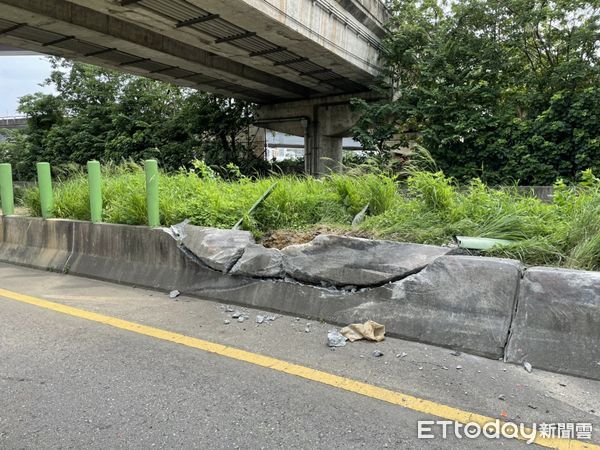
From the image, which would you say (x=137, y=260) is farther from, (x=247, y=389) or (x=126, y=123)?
(x=126, y=123)

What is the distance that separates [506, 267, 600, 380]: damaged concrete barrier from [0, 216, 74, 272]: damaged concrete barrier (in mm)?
6158

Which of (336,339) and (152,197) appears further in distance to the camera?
(152,197)

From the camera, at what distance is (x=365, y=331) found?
13.3 feet

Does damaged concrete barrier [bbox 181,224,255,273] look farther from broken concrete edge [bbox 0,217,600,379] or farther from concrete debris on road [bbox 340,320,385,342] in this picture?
concrete debris on road [bbox 340,320,385,342]

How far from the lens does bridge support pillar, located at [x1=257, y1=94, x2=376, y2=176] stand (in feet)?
64.7

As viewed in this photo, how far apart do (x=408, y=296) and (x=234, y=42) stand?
11.7 m

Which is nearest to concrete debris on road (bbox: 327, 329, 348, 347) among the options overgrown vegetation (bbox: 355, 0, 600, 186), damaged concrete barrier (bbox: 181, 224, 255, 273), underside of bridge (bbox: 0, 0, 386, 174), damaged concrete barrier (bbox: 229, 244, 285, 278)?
damaged concrete barrier (bbox: 229, 244, 285, 278)

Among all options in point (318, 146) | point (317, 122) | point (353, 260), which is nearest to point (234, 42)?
point (317, 122)

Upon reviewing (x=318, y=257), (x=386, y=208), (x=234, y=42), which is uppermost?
(x=234, y=42)

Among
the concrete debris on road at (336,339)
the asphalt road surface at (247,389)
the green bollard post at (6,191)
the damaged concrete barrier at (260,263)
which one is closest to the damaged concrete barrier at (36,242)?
the green bollard post at (6,191)

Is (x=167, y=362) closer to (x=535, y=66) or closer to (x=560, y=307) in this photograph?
(x=560, y=307)

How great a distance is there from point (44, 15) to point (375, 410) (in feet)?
41.7

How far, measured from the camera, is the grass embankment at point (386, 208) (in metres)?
4.18

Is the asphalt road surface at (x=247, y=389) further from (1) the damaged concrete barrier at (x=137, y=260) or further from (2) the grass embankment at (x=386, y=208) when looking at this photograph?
(2) the grass embankment at (x=386, y=208)
